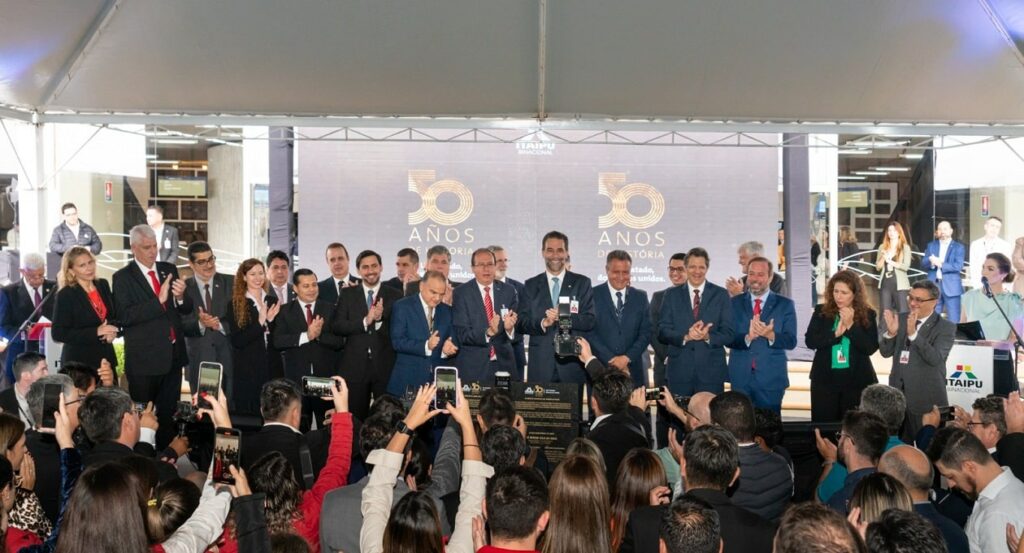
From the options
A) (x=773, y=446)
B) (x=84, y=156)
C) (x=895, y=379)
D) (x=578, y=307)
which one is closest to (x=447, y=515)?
(x=773, y=446)

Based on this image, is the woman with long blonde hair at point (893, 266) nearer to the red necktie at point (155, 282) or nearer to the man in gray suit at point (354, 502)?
the red necktie at point (155, 282)

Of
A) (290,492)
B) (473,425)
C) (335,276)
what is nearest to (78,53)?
(335,276)

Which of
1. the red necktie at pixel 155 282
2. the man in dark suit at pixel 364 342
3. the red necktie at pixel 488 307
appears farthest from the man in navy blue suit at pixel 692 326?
the red necktie at pixel 155 282

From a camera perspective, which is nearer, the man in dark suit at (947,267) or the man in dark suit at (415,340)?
the man in dark suit at (415,340)

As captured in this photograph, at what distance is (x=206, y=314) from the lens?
7.82 meters

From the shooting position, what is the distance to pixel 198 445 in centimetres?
562

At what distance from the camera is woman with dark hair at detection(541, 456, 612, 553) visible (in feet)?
10.0

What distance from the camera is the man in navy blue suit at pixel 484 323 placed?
23.4 feet

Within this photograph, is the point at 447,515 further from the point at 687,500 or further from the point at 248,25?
the point at 248,25

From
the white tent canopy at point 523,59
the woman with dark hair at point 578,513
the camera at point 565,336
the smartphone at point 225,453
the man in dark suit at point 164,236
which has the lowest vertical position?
the woman with dark hair at point 578,513

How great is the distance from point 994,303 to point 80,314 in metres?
7.39

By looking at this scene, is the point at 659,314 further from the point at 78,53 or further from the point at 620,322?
the point at 78,53

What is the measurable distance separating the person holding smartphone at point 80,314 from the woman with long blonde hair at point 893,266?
9228 millimetres

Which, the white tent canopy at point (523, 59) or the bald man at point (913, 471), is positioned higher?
the white tent canopy at point (523, 59)
